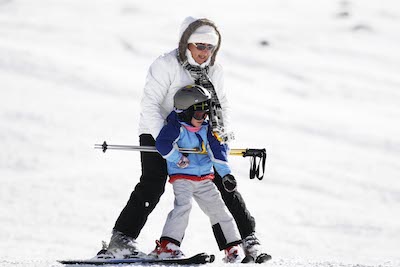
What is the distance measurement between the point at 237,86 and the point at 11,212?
10.8 meters

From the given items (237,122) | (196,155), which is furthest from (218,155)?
(237,122)

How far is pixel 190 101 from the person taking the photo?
559 cm

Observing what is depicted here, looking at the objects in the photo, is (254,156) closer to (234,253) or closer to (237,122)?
(234,253)

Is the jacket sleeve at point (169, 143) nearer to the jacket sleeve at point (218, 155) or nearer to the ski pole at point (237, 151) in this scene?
the ski pole at point (237, 151)

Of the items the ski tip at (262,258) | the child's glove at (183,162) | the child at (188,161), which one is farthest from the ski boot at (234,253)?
the child's glove at (183,162)

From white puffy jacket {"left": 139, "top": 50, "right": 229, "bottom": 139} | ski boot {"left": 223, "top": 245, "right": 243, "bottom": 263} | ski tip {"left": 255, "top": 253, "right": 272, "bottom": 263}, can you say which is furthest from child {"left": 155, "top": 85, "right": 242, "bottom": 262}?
ski tip {"left": 255, "top": 253, "right": 272, "bottom": 263}

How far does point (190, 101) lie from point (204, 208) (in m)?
0.78

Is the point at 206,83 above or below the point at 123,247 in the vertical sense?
above

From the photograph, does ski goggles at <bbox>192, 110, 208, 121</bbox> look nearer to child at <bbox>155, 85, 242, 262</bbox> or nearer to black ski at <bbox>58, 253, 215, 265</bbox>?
child at <bbox>155, 85, 242, 262</bbox>

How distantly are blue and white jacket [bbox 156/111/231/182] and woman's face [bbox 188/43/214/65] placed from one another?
40cm

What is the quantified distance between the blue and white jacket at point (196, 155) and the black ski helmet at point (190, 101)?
6 cm

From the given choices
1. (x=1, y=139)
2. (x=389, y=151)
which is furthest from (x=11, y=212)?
(x=389, y=151)

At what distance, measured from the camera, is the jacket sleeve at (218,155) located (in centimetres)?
566

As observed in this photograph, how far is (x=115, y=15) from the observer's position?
2930cm
